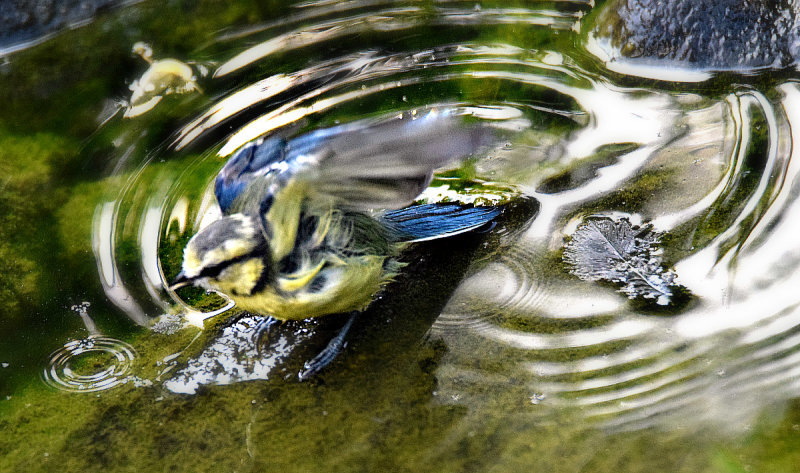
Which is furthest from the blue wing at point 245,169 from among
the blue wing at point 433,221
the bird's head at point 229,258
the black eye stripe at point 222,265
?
the blue wing at point 433,221

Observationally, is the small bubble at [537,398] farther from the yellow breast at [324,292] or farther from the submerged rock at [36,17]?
the submerged rock at [36,17]

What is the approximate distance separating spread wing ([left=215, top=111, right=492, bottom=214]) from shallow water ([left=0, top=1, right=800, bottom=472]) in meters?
0.47

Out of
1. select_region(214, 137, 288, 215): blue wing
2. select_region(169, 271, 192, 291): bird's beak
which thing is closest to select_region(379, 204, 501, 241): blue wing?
select_region(214, 137, 288, 215): blue wing

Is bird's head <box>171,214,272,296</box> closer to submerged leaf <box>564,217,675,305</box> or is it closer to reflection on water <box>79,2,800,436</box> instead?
reflection on water <box>79,2,800,436</box>

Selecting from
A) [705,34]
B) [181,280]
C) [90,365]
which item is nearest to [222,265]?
[181,280]

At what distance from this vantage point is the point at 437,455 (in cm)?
223

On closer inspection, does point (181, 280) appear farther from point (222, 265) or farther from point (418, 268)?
point (418, 268)

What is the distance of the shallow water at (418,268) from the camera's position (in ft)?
7.57

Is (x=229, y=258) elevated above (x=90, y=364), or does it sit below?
above

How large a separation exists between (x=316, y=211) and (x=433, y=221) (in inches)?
20.4

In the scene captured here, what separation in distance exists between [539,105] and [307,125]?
3.64 ft

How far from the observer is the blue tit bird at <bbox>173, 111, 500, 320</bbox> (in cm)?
235

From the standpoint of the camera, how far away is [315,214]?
265cm

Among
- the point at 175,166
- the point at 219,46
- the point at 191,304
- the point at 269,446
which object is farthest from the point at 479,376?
the point at 219,46
